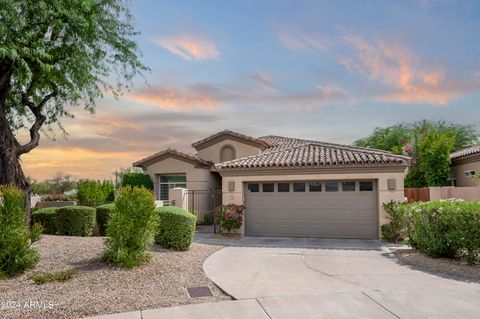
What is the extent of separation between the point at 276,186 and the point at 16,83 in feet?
39.1

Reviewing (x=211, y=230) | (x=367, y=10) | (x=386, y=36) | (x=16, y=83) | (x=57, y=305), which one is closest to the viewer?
(x=57, y=305)

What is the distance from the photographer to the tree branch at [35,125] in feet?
50.0

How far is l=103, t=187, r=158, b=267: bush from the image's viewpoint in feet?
28.8

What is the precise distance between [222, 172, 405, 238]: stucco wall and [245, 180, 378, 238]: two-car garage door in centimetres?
29

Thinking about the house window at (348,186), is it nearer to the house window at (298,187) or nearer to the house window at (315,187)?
the house window at (315,187)

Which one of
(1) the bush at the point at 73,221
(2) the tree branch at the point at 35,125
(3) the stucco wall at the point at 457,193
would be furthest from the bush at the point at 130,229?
(3) the stucco wall at the point at 457,193

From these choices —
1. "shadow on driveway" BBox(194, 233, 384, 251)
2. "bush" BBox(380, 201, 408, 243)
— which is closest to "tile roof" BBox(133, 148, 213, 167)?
"shadow on driveway" BBox(194, 233, 384, 251)

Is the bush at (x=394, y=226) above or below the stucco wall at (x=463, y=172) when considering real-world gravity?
below

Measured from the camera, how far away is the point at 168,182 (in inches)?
905

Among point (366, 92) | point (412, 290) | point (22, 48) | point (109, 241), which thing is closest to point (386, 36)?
point (366, 92)

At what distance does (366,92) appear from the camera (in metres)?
16.7

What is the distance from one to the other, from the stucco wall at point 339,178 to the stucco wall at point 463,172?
9353mm

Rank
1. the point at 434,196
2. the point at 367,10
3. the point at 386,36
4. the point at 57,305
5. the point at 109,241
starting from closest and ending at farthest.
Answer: the point at 57,305 < the point at 109,241 < the point at 367,10 < the point at 386,36 < the point at 434,196

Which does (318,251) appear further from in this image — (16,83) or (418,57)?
(16,83)
